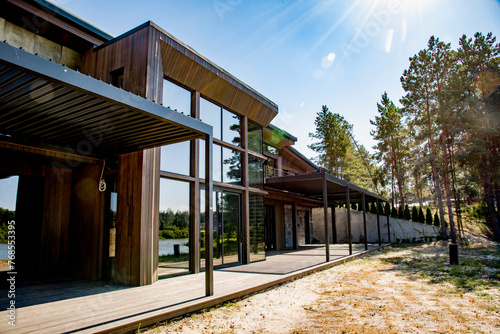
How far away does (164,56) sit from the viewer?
725cm

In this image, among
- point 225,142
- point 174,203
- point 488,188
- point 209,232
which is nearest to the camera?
point 209,232

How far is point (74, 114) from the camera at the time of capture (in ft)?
14.6

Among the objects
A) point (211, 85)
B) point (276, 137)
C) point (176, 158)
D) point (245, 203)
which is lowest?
point (245, 203)

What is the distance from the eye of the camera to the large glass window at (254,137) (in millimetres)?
10730

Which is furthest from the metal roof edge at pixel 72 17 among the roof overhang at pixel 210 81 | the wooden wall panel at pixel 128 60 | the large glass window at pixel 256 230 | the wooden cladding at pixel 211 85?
the large glass window at pixel 256 230

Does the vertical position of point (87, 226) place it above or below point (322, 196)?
below

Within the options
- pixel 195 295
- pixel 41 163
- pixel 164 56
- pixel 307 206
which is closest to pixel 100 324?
pixel 195 295

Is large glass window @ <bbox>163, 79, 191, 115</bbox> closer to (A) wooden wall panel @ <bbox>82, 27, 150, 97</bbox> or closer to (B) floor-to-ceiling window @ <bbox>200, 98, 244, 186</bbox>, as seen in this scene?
(B) floor-to-ceiling window @ <bbox>200, 98, 244, 186</bbox>

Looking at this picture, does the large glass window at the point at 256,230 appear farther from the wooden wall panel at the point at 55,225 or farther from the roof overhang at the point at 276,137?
the wooden wall panel at the point at 55,225

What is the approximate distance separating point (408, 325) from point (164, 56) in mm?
6833

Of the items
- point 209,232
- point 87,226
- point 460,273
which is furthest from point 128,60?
point 460,273

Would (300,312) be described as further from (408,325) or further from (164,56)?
(164,56)

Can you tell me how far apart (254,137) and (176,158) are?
4071 mm

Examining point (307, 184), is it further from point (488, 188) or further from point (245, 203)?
point (488, 188)
